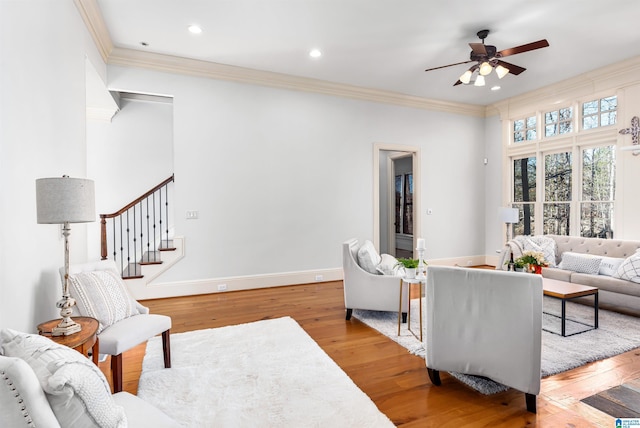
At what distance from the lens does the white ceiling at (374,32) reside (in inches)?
138

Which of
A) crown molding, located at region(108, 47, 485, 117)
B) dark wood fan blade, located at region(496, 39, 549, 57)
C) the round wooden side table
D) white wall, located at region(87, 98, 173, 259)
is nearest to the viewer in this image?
the round wooden side table

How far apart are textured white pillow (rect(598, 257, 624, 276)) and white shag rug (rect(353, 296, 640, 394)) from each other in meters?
0.51

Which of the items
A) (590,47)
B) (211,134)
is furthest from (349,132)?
(590,47)

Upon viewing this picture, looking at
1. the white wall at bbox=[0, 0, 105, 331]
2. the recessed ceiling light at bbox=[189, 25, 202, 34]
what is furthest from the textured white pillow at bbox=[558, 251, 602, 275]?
the white wall at bbox=[0, 0, 105, 331]

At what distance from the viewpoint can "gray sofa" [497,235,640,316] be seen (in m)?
3.87

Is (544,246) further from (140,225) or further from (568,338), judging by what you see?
(140,225)

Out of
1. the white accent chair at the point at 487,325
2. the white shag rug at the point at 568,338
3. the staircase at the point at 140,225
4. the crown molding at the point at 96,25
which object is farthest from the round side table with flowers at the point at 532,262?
the crown molding at the point at 96,25

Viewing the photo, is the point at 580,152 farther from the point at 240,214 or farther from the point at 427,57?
the point at 240,214

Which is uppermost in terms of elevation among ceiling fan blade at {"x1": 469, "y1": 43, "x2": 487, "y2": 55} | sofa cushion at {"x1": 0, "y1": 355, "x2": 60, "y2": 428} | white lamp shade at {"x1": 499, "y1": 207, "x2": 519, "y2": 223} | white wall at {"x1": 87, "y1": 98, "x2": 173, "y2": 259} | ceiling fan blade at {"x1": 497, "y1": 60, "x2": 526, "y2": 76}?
ceiling fan blade at {"x1": 469, "y1": 43, "x2": 487, "y2": 55}

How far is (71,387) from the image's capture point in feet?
3.13

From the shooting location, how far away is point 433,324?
7.69 ft

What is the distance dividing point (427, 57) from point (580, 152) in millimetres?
3329

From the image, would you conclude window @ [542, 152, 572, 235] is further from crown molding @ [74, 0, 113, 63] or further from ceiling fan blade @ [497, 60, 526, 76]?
crown molding @ [74, 0, 113, 63]

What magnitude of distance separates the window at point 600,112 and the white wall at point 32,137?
7.30 meters
